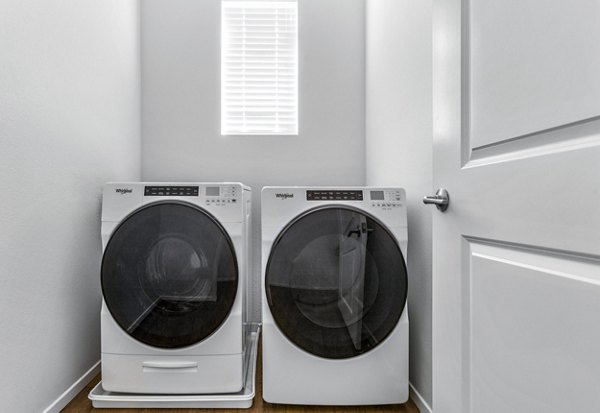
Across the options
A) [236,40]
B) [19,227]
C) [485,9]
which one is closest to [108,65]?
[236,40]

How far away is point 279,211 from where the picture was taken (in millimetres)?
1497

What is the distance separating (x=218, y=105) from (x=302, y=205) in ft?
3.89

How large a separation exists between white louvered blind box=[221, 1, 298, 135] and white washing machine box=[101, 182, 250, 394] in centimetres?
106

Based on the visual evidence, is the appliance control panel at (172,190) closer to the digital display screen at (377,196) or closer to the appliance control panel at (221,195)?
the appliance control panel at (221,195)

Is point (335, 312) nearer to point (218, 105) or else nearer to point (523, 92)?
point (523, 92)

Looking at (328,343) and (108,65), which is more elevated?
(108,65)

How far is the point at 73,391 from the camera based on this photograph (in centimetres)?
151

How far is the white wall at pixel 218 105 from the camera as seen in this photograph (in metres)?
2.31

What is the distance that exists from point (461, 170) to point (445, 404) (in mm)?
591

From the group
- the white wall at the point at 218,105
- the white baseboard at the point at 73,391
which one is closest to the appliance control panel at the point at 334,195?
the white wall at the point at 218,105

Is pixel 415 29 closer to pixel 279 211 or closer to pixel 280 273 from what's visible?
pixel 279 211

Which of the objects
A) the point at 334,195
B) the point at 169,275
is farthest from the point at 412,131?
the point at 169,275

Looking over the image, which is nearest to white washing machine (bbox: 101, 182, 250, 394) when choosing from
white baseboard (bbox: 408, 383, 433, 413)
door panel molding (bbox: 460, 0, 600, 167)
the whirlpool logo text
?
the whirlpool logo text

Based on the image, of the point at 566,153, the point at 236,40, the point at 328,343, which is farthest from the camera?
the point at 236,40
